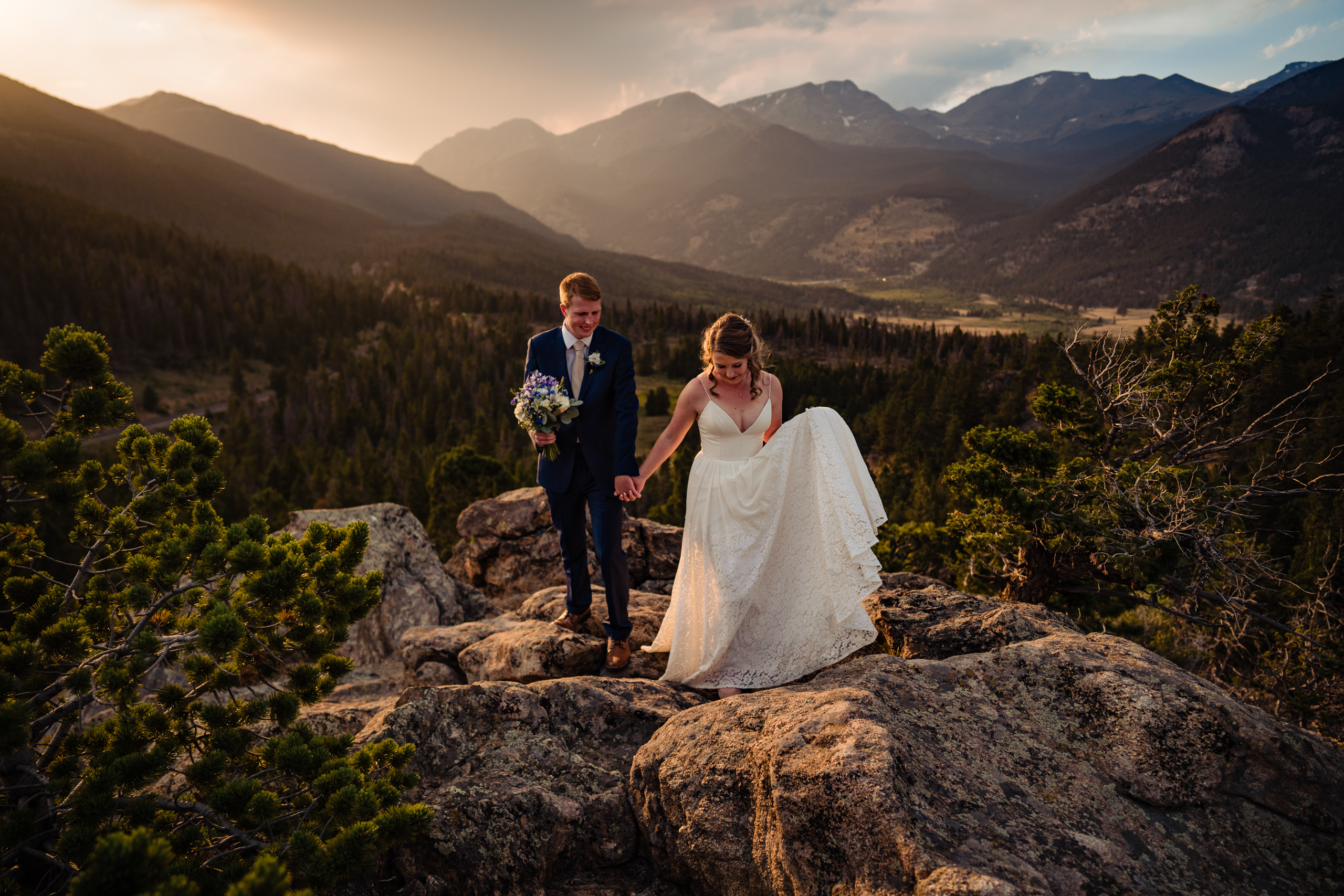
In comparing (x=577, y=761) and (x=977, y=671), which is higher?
(x=977, y=671)

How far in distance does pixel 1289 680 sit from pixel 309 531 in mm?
24476

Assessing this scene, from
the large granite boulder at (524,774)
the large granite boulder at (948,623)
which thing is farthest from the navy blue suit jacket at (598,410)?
the large granite boulder at (948,623)

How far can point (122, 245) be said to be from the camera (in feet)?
449

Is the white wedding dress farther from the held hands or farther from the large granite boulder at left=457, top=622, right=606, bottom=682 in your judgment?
the large granite boulder at left=457, top=622, right=606, bottom=682

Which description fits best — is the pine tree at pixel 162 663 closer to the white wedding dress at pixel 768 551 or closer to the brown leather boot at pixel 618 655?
the brown leather boot at pixel 618 655

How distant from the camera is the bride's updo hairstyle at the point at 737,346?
5.97m

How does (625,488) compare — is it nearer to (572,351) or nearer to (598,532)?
(598,532)

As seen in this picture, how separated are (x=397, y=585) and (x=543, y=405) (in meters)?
7.45

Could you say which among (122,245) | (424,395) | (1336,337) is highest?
(122,245)

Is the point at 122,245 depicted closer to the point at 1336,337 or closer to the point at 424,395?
the point at 424,395

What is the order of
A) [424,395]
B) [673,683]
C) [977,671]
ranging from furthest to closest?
1. [424,395]
2. [673,683]
3. [977,671]

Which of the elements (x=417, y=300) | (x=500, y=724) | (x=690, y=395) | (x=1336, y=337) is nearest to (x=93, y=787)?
(x=500, y=724)

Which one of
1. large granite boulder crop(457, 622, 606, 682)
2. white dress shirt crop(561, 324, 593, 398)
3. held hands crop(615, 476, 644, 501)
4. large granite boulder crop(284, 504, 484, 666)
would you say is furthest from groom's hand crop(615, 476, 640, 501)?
large granite boulder crop(284, 504, 484, 666)

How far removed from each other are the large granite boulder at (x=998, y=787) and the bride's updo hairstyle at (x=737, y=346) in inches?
119
